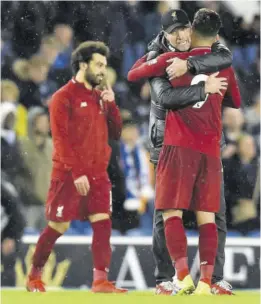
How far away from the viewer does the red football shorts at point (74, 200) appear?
6.32 meters

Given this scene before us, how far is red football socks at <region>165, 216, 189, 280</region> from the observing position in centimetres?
559

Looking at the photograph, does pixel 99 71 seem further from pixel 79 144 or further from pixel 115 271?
pixel 115 271

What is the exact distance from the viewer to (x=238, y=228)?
9.11 m

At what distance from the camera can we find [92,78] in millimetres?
6336

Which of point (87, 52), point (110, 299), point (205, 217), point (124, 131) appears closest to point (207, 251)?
point (205, 217)

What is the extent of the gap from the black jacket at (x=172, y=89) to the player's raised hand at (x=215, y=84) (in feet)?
0.10

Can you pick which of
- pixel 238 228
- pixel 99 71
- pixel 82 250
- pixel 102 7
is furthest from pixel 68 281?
pixel 99 71

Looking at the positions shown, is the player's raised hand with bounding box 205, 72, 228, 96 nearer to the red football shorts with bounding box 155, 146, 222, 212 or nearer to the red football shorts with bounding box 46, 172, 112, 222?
the red football shorts with bounding box 155, 146, 222, 212

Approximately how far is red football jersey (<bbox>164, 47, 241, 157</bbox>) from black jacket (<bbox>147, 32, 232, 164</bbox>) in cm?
4

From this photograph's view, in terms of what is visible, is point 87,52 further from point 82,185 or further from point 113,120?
point 82,185

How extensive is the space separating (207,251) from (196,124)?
0.71m

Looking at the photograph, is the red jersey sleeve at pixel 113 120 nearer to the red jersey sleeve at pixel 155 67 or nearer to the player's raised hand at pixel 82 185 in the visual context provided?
the player's raised hand at pixel 82 185

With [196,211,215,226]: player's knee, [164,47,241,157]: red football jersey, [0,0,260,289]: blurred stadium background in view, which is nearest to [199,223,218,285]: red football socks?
[196,211,215,226]: player's knee

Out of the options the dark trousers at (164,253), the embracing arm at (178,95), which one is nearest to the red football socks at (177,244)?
the dark trousers at (164,253)
